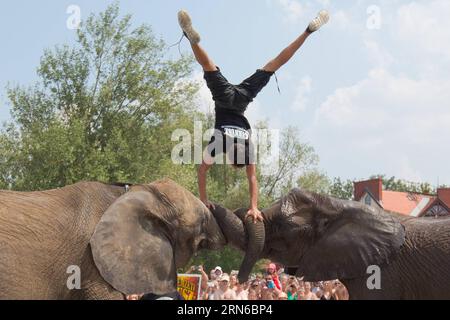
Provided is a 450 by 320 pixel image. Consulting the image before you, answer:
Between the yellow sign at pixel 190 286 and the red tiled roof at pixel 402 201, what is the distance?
3916 centimetres

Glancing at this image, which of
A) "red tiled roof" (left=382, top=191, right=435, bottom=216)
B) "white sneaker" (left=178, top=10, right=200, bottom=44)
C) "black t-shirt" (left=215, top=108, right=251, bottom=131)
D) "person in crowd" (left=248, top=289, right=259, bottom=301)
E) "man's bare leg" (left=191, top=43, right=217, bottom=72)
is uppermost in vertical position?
"red tiled roof" (left=382, top=191, right=435, bottom=216)

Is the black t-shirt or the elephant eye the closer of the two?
the black t-shirt

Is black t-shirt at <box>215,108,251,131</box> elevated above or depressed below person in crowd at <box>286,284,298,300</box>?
above

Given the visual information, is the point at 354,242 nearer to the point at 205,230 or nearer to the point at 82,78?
the point at 205,230

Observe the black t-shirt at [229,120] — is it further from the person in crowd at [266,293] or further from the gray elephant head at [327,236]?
the person in crowd at [266,293]

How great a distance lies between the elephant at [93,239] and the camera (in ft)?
27.5

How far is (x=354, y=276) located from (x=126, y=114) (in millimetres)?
27163

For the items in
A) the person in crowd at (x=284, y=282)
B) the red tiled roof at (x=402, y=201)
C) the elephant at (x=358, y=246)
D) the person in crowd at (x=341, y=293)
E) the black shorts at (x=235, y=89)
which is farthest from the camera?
the red tiled roof at (x=402, y=201)

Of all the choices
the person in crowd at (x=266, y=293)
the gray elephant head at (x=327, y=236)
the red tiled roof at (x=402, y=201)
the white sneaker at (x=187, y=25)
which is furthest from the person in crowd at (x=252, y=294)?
the red tiled roof at (x=402, y=201)

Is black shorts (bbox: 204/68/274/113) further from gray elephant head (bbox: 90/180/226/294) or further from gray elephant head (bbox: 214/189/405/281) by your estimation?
gray elephant head (bbox: 214/189/405/281)

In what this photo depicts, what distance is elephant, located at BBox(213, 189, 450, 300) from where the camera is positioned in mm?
9984

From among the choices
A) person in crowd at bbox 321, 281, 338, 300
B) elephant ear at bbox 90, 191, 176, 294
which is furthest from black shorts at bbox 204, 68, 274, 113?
person in crowd at bbox 321, 281, 338, 300
